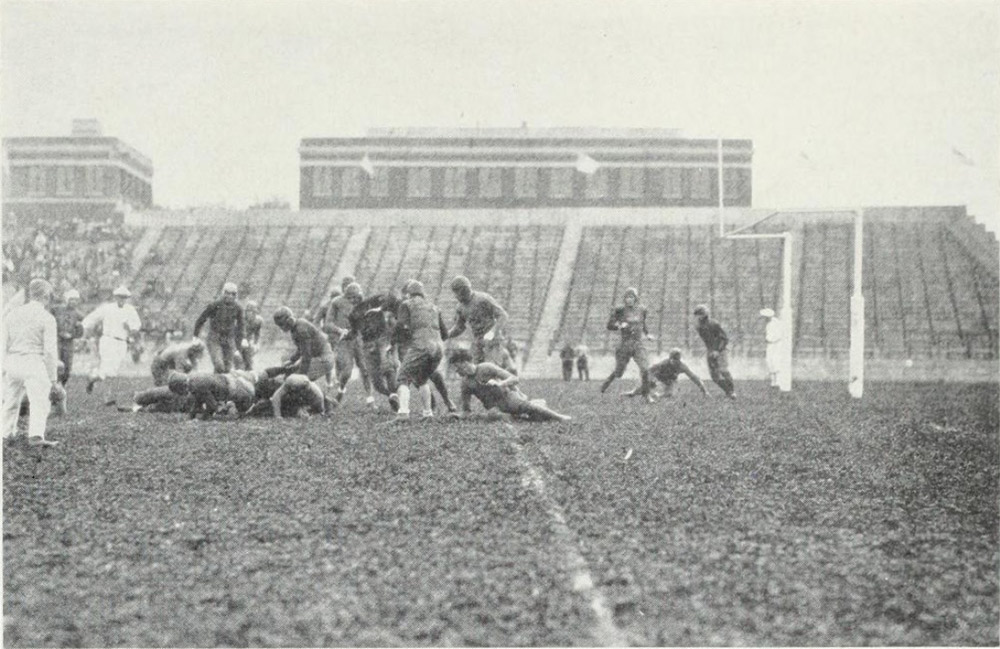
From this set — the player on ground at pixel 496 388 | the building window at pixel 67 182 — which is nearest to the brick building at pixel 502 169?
the building window at pixel 67 182

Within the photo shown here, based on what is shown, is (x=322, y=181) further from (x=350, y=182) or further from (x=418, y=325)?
(x=418, y=325)

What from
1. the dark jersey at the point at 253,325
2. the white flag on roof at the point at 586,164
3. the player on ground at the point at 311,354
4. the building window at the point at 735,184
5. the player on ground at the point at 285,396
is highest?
the white flag on roof at the point at 586,164

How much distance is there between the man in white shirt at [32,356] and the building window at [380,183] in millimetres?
54619

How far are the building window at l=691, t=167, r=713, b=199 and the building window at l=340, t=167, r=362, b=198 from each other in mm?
18470

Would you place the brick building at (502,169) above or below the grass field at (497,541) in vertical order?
above

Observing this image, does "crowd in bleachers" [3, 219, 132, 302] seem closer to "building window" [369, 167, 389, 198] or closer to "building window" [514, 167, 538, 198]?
"building window" [369, 167, 389, 198]

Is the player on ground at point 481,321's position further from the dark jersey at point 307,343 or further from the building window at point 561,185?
the building window at point 561,185

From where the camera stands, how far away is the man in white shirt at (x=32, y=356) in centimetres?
1098

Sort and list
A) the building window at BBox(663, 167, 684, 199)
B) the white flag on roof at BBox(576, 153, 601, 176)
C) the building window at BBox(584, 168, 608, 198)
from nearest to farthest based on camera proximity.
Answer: the white flag on roof at BBox(576, 153, 601, 176) → the building window at BBox(663, 167, 684, 199) → the building window at BBox(584, 168, 608, 198)

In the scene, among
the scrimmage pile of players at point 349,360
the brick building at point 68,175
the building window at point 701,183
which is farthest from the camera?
the brick building at point 68,175

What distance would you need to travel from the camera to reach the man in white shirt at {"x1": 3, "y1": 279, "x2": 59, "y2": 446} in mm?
10977

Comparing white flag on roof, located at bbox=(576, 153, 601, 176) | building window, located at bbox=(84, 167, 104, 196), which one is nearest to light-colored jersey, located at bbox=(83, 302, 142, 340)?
white flag on roof, located at bbox=(576, 153, 601, 176)

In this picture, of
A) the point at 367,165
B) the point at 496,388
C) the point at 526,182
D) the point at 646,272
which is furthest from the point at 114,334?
the point at 526,182

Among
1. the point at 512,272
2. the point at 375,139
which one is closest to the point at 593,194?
the point at 375,139
